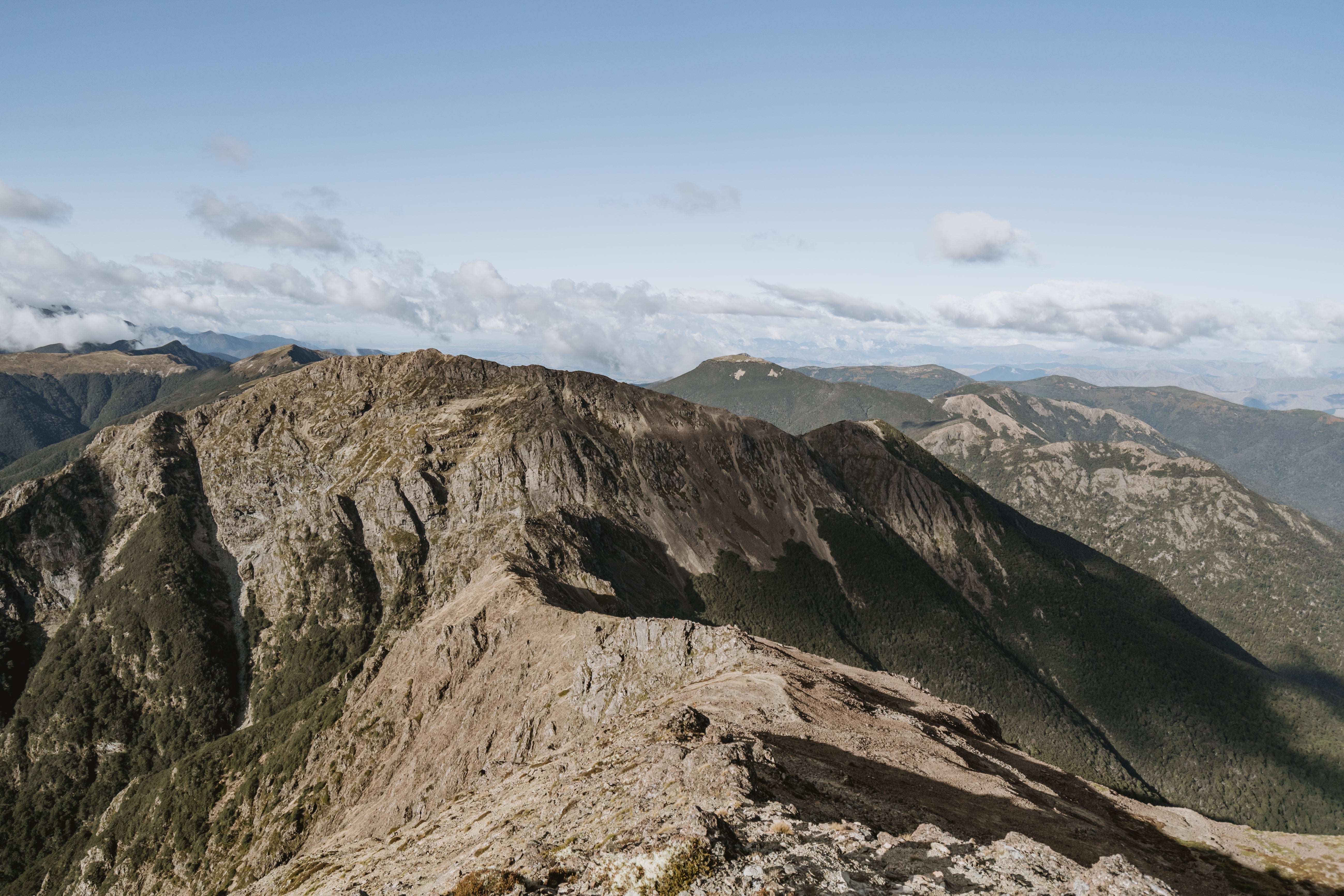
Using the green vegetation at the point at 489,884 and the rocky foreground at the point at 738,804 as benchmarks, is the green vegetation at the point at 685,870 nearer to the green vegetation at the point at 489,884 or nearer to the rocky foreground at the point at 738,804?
the rocky foreground at the point at 738,804

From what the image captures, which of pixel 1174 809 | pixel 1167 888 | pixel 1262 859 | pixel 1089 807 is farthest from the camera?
pixel 1174 809

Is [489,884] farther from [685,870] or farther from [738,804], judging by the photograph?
[738,804]

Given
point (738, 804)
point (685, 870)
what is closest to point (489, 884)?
point (685, 870)

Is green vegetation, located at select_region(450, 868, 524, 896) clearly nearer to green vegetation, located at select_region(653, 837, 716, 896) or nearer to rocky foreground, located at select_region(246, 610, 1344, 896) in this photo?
rocky foreground, located at select_region(246, 610, 1344, 896)

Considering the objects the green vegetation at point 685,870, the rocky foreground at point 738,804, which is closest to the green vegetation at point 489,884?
the rocky foreground at point 738,804

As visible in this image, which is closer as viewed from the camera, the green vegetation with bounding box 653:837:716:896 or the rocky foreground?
the green vegetation with bounding box 653:837:716:896

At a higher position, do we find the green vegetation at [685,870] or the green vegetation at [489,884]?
the green vegetation at [685,870]

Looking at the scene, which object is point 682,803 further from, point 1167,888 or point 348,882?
point 348,882

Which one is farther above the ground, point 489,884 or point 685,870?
point 685,870

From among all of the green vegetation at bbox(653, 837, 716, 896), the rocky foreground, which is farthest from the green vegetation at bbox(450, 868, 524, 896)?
the green vegetation at bbox(653, 837, 716, 896)

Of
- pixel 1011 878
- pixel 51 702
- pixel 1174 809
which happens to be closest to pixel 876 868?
pixel 1011 878

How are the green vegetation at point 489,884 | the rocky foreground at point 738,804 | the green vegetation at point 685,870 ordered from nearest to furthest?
the green vegetation at point 685,870 → the rocky foreground at point 738,804 → the green vegetation at point 489,884
